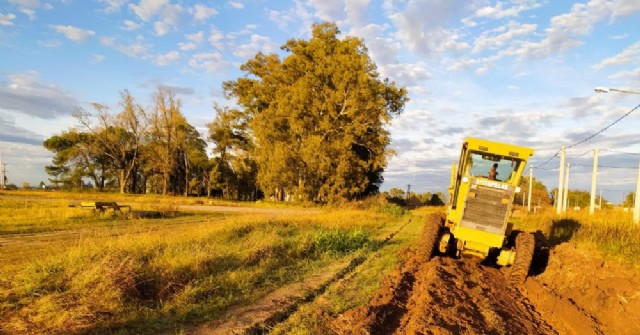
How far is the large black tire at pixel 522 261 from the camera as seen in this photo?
10492 millimetres

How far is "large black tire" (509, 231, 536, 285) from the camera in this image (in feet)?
34.4

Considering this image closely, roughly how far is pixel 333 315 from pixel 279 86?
38.9 meters

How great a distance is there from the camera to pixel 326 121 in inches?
1534

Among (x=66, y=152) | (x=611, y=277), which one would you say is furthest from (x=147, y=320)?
(x=66, y=152)

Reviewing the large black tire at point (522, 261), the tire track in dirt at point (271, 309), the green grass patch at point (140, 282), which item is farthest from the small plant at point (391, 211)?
the tire track in dirt at point (271, 309)

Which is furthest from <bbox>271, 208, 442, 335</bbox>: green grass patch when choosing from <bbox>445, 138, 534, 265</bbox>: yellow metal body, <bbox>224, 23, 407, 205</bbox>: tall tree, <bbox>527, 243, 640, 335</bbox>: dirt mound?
<bbox>224, 23, 407, 205</bbox>: tall tree

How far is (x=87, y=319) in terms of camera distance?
6359mm

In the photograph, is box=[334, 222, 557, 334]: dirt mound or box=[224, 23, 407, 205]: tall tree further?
box=[224, 23, 407, 205]: tall tree

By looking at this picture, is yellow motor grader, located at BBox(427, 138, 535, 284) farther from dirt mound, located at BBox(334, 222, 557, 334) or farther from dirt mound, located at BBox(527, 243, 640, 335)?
dirt mound, located at BBox(527, 243, 640, 335)

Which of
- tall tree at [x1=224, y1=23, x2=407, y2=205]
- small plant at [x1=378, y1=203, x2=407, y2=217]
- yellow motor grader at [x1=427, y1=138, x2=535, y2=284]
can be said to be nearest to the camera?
yellow motor grader at [x1=427, y1=138, x2=535, y2=284]

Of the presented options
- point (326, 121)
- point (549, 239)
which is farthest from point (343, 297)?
point (326, 121)

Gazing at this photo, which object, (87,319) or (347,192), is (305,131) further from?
(87,319)

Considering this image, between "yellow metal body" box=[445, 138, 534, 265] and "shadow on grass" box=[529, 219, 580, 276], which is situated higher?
"yellow metal body" box=[445, 138, 534, 265]

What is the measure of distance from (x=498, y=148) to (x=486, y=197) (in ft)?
4.58
